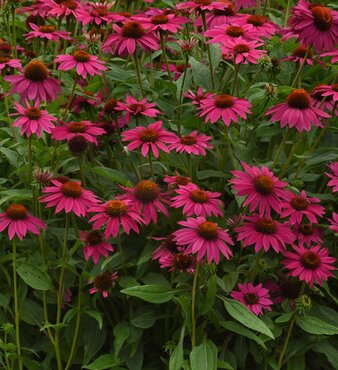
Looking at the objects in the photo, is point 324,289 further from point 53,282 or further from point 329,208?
point 53,282

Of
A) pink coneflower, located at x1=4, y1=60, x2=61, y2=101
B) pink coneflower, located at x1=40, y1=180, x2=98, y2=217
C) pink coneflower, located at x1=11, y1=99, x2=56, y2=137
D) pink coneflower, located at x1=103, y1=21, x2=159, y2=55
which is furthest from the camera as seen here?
pink coneflower, located at x1=103, y1=21, x2=159, y2=55

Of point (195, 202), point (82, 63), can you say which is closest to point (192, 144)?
point (195, 202)

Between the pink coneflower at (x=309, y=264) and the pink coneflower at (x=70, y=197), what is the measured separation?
1.83 ft

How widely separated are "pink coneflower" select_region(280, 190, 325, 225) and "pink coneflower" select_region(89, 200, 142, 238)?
0.42 metres

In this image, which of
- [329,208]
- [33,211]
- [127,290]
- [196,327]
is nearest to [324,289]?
[329,208]

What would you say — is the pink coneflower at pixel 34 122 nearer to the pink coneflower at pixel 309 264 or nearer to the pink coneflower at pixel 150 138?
the pink coneflower at pixel 150 138

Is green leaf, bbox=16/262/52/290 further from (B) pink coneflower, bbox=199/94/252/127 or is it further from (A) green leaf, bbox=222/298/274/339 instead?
(B) pink coneflower, bbox=199/94/252/127

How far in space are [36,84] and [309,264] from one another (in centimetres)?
93

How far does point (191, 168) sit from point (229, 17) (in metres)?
0.63

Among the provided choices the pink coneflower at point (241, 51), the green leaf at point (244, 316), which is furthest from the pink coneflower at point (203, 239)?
the pink coneflower at point (241, 51)

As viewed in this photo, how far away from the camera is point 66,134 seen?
1997 millimetres

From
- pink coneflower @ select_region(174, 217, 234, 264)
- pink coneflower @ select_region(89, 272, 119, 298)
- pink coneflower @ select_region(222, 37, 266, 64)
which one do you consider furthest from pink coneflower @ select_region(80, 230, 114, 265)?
pink coneflower @ select_region(222, 37, 266, 64)

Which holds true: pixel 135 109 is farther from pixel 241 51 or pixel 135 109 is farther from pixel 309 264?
pixel 309 264

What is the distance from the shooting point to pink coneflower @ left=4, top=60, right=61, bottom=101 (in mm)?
2021
